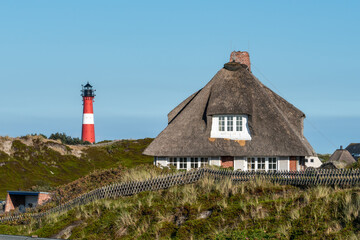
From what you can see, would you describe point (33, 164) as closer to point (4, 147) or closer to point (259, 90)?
point (4, 147)

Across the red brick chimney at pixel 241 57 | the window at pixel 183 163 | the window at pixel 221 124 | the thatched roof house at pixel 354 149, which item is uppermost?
the red brick chimney at pixel 241 57

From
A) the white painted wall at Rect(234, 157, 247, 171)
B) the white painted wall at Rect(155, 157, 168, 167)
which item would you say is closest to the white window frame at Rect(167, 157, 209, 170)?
the white painted wall at Rect(155, 157, 168, 167)

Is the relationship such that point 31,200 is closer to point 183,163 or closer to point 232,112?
point 183,163

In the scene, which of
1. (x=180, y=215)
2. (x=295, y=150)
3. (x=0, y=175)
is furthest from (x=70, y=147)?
Answer: (x=180, y=215)

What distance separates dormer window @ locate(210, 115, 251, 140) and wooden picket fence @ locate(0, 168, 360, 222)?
983 centimetres

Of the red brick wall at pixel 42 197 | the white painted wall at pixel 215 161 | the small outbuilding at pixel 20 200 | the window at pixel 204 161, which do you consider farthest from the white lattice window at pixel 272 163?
the small outbuilding at pixel 20 200

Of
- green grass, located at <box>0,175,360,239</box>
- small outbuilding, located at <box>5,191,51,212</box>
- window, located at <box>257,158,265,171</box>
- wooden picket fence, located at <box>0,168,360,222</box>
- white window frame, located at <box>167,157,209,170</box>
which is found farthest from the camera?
white window frame, located at <box>167,157,209,170</box>

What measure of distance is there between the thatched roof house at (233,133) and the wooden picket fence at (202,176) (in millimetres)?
8905

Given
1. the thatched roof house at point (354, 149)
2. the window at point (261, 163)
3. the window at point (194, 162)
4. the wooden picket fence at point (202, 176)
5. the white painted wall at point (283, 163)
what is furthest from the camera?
the thatched roof house at point (354, 149)

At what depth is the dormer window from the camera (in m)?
33.8

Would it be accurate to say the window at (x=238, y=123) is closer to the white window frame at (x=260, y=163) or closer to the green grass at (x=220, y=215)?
the white window frame at (x=260, y=163)

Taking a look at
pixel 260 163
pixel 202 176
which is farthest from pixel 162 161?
pixel 202 176

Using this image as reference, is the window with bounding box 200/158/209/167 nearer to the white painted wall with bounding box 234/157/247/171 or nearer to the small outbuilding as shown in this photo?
the white painted wall with bounding box 234/157/247/171

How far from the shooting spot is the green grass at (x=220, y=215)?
15.6m
